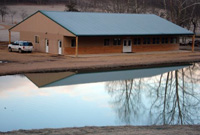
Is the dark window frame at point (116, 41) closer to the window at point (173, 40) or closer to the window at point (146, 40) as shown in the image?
the window at point (146, 40)

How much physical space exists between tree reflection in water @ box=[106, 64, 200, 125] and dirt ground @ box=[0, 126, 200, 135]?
1.73 metres

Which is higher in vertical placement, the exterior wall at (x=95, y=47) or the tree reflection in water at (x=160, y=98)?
the exterior wall at (x=95, y=47)

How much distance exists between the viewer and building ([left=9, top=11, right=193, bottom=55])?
37594mm

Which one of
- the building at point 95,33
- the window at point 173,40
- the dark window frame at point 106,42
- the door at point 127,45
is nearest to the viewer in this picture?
the building at point 95,33

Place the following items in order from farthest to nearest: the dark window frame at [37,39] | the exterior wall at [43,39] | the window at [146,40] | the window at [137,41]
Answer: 1. the window at [146,40]
2. the window at [137,41]
3. the dark window frame at [37,39]
4. the exterior wall at [43,39]

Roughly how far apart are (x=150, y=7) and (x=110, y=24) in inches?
2336

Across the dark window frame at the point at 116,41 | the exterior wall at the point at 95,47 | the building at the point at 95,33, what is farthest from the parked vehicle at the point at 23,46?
the dark window frame at the point at 116,41

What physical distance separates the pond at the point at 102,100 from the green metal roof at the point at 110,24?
10.3m

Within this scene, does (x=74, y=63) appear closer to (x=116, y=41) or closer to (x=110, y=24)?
(x=116, y=41)

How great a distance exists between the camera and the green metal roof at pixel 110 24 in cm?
3772

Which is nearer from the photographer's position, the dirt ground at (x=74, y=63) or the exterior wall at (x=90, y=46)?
the dirt ground at (x=74, y=63)

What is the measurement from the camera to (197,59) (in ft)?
124

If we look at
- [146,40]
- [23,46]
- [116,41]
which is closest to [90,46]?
[116,41]

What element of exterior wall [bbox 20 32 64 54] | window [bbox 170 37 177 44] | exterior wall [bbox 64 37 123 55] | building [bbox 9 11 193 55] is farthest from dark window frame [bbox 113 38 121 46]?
window [bbox 170 37 177 44]
